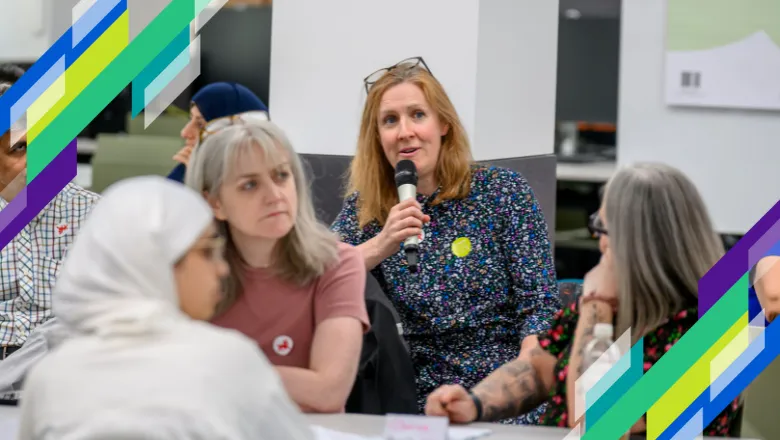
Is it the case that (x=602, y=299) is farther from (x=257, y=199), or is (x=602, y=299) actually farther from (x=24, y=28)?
(x=24, y=28)

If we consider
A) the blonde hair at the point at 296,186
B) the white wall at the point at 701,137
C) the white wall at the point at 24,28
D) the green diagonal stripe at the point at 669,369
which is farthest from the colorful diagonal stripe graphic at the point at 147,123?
the white wall at the point at 701,137

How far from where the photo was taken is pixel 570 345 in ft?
6.28

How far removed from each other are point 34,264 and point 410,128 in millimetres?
1072

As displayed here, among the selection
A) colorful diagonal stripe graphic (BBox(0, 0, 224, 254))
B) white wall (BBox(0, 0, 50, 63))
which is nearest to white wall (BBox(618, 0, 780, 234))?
colorful diagonal stripe graphic (BBox(0, 0, 224, 254))

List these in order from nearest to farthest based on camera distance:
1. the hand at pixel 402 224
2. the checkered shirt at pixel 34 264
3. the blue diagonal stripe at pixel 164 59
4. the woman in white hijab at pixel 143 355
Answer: the woman in white hijab at pixel 143 355
the hand at pixel 402 224
the checkered shirt at pixel 34 264
the blue diagonal stripe at pixel 164 59

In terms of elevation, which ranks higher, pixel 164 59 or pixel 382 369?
pixel 164 59

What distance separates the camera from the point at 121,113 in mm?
5152

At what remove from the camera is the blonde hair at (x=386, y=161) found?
2.63m

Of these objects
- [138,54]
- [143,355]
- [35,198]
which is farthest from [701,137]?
[143,355]

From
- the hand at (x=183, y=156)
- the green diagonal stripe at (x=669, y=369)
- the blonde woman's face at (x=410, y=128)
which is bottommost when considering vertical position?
the green diagonal stripe at (x=669, y=369)

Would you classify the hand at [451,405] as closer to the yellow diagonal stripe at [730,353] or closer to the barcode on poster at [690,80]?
the yellow diagonal stripe at [730,353]

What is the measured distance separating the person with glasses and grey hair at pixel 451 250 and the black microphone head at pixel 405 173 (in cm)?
5

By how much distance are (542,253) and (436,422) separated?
0.95 m

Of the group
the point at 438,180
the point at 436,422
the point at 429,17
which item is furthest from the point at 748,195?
the point at 436,422
